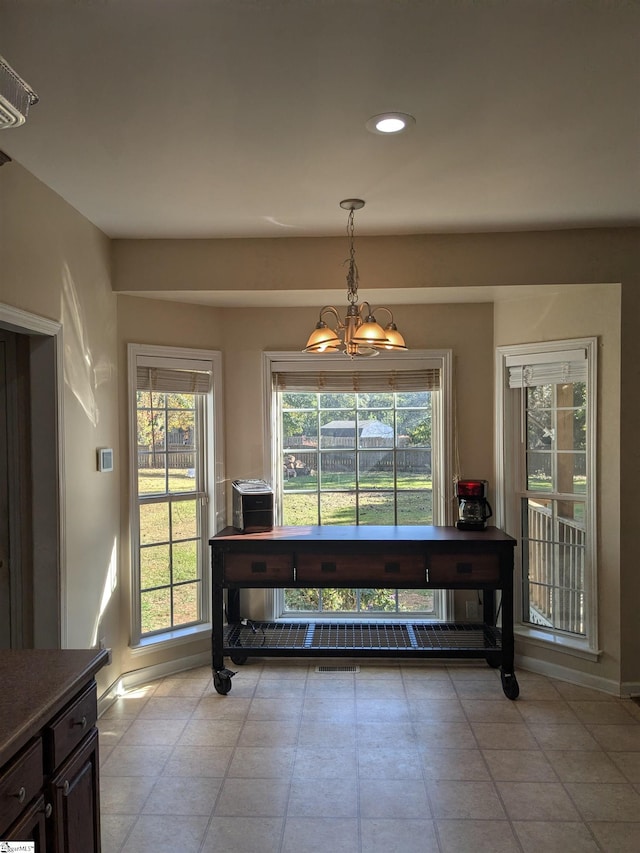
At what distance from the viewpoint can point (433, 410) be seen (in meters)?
4.57

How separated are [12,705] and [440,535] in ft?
9.10

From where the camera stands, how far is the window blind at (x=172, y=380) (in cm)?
408

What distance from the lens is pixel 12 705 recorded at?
5.33ft

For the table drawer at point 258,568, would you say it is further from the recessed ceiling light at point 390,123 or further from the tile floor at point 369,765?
the recessed ceiling light at point 390,123

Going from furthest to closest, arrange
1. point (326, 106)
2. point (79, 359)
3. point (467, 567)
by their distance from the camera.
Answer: point (467, 567), point (79, 359), point (326, 106)

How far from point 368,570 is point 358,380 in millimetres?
1381

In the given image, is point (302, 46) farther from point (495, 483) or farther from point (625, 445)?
point (495, 483)

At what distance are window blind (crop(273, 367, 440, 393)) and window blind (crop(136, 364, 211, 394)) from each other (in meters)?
0.52

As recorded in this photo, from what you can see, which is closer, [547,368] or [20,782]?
[20,782]

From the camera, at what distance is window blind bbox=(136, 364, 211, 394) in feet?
13.4

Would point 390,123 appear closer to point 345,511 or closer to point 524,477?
point 524,477

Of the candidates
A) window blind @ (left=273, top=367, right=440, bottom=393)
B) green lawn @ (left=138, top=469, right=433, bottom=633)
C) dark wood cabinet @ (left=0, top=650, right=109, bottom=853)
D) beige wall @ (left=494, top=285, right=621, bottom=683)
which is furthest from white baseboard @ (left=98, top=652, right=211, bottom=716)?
beige wall @ (left=494, top=285, right=621, bottom=683)

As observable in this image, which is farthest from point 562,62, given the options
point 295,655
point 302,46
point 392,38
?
point 295,655

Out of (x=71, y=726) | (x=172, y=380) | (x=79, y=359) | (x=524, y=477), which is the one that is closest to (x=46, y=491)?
(x=79, y=359)
